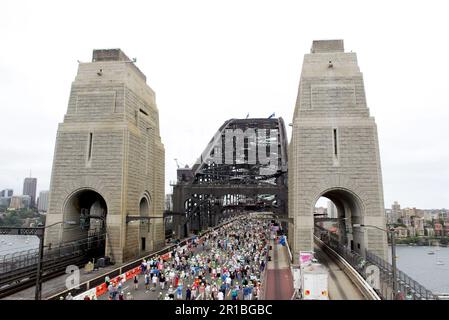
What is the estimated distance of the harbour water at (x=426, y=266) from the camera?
93.7 m

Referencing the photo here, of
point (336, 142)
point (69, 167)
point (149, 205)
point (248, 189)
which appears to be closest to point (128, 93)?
point (69, 167)

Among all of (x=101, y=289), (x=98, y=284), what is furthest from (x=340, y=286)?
(x=98, y=284)

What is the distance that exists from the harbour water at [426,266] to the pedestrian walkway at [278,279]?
43.7 metres

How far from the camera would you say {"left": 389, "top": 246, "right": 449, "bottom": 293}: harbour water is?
93694 mm

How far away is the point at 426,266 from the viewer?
119625 mm

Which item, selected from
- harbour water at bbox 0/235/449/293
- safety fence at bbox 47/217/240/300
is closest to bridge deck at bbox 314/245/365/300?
safety fence at bbox 47/217/240/300

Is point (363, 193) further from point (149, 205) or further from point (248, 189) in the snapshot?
point (248, 189)

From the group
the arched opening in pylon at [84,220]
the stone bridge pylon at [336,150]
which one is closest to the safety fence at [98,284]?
the arched opening in pylon at [84,220]

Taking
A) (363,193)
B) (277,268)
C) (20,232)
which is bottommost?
(277,268)

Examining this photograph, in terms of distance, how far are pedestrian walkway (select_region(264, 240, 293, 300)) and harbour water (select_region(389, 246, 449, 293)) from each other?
143 feet

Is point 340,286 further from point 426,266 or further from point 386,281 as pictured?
point 426,266

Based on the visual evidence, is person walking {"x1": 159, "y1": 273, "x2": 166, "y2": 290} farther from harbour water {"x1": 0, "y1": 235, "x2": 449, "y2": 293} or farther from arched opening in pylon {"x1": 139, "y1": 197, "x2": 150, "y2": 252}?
harbour water {"x1": 0, "y1": 235, "x2": 449, "y2": 293}

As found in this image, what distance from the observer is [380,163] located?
37469 mm
